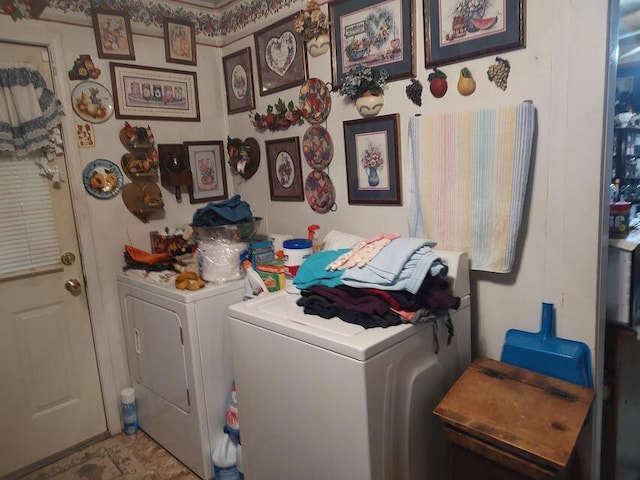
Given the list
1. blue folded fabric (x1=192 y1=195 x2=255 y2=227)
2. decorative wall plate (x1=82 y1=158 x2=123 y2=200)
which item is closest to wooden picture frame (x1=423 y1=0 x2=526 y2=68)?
blue folded fabric (x1=192 y1=195 x2=255 y2=227)

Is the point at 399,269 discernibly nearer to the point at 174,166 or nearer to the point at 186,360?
the point at 186,360

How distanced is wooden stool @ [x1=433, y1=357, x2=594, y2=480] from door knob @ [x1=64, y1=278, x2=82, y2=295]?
1877 millimetres

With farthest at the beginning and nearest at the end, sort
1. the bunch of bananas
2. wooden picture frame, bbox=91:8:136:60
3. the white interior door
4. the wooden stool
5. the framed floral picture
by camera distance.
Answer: wooden picture frame, bbox=91:8:136:60
the white interior door
the bunch of bananas
the framed floral picture
the wooden stool

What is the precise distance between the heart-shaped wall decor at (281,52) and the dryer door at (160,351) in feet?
4.45

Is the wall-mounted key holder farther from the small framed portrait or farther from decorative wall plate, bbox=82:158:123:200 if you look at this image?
the small framed portrait

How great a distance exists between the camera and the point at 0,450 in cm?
214

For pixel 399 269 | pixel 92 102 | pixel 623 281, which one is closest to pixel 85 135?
pixel 92 102

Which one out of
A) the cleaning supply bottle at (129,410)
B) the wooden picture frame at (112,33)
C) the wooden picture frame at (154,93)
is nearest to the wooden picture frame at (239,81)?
the wooden picture frame at (154,93)

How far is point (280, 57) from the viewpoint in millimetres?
2318

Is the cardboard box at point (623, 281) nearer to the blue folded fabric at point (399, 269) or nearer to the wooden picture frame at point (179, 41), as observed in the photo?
the blue folded fabric at point (399, 269)

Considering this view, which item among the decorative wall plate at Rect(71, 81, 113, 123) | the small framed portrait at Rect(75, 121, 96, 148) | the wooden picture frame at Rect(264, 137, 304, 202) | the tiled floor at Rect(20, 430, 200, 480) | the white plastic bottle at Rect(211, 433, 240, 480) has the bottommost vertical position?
the tiled floor at Rect(20, 430, 200, 480)

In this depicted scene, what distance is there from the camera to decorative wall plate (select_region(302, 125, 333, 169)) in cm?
217

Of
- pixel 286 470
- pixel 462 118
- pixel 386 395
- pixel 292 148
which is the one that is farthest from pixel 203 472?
pixel 462 118

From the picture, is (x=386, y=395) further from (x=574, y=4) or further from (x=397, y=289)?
(x=574, y=4)
